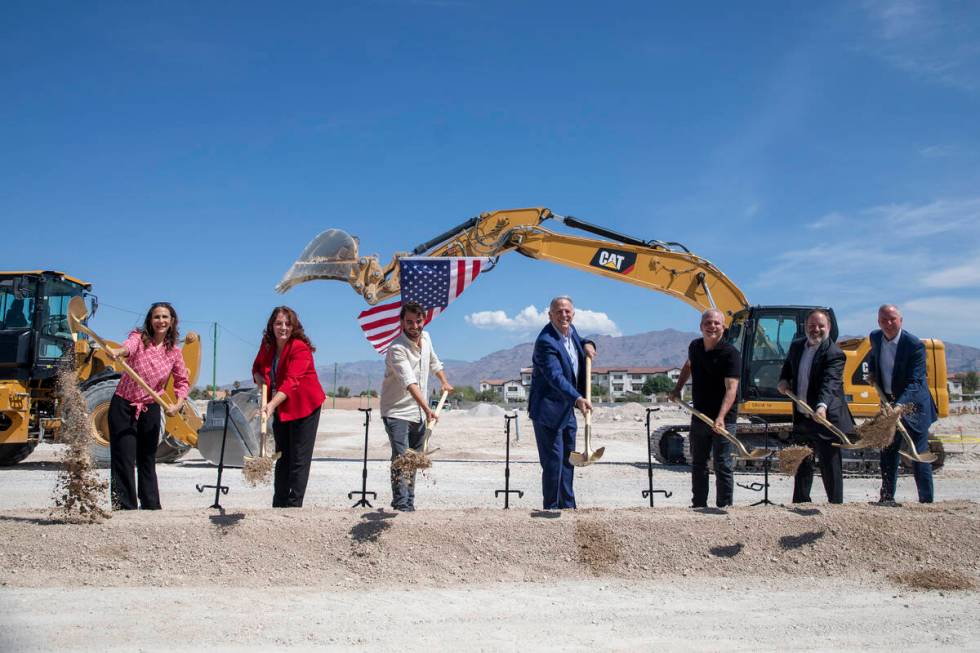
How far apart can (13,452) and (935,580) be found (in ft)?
39.5

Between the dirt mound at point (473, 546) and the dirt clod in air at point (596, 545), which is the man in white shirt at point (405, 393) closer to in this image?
the dirt mound at point (473, 546)

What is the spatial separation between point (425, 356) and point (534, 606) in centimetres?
197

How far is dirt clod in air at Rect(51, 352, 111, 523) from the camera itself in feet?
15.7

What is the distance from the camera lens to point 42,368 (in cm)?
1084

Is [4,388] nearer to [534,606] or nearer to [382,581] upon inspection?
[382,581]

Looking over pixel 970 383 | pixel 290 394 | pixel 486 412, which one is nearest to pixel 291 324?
pixel 290 394

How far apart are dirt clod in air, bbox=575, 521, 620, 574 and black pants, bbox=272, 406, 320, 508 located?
6.46ft

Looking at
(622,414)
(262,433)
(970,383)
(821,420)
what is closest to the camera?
(262,433)

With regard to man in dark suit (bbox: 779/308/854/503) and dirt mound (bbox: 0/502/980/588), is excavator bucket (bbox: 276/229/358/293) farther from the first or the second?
man in dark suit (bbox: 779/308/854/503)

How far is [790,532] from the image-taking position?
16.4 feet

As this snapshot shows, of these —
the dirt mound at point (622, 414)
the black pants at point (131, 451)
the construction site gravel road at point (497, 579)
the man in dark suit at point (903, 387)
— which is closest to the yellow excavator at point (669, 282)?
the man in dark suit at point (903, 387)

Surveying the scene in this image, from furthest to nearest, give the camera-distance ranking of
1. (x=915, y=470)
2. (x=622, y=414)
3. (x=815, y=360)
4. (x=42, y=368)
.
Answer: (x=622, y=414) → (x=42, y=368) → (x=915, y=470) → (x=815, y=360)

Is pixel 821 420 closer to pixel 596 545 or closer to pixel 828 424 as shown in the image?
pixel 828 424

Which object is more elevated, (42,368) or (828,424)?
(42,368)
